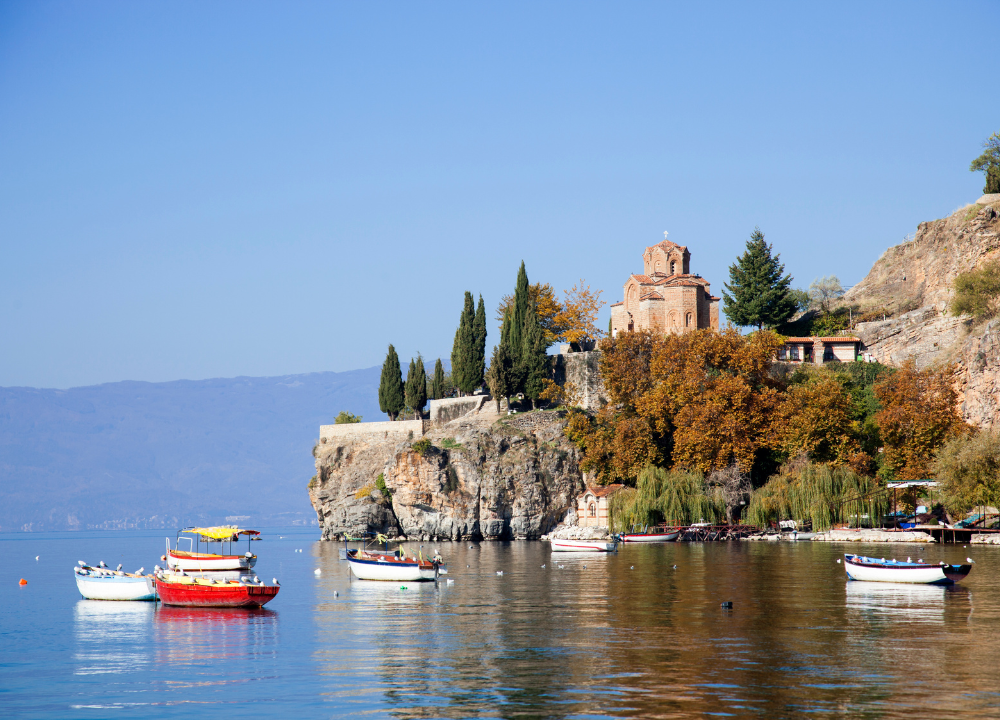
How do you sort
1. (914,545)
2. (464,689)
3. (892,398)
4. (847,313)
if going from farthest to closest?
(847,313), (892,398), (914,545), (464,689)

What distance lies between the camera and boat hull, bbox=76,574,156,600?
131ft

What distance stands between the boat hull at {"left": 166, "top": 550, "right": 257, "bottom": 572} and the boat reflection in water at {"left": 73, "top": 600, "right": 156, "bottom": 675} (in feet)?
24.3

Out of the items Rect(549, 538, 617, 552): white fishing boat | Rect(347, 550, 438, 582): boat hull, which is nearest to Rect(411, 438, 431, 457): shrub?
Rect(549, 538, 617, 552): white fishing boat

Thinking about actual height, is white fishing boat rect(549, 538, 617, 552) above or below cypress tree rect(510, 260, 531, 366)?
below

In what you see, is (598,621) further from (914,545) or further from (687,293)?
(687,293)

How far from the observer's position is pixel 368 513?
265ft

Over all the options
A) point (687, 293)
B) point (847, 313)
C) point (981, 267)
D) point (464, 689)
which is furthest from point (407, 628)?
point (847, 313)

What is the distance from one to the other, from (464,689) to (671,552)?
37.9 m

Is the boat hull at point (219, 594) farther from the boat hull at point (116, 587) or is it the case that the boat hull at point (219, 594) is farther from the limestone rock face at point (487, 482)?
the limestone rock face at point (487, 482)

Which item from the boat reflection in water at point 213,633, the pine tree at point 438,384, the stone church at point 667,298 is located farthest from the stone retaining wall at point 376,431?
the boat reflection in water at point 213,633

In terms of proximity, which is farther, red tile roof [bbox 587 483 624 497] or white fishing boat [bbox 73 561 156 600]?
red tile roof [bbox 587 483 624 497]

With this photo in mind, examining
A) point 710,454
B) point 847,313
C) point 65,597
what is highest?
→ point 847,313

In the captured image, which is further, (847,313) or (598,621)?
(847,313)

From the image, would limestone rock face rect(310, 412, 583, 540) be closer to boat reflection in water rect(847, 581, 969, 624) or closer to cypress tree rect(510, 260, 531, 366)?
cypress tree rect(510, 260, 531, 366)
